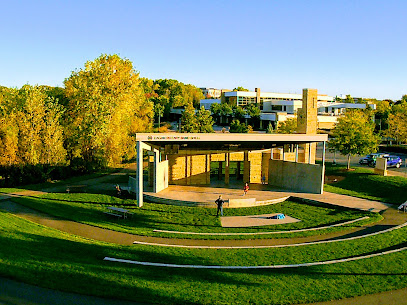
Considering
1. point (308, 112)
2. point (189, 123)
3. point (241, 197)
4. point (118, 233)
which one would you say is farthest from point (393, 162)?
point (118, 233)

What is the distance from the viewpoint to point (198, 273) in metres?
12.9

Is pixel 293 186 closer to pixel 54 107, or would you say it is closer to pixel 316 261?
pixel 316 261

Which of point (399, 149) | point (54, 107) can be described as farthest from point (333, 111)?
point (54, 107)

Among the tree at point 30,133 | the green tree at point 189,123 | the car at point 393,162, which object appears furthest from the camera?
the green tree at point 189,123

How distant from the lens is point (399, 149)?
55344mm

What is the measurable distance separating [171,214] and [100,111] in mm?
18305

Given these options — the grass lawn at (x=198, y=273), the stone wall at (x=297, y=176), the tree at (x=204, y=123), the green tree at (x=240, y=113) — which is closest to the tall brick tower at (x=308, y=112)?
the stone wall at (x=297, y=176)

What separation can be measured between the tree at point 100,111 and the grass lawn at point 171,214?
10.7 m

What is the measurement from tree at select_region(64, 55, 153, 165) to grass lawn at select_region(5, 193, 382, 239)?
10701 millimetres

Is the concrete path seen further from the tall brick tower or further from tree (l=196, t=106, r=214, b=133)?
tree (l=196, t=106, r=214, b=133)

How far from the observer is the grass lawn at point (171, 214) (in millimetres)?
18859

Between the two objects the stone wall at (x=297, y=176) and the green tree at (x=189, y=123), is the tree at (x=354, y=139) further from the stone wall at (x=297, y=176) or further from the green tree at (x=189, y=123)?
the green tree at (x=189, y=123)

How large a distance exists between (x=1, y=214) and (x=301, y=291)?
1561 cm


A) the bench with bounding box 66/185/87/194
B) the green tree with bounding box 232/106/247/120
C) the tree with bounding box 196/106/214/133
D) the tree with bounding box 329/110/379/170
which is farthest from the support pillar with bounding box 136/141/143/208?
the green tree with bounding box 232/106/247/120
